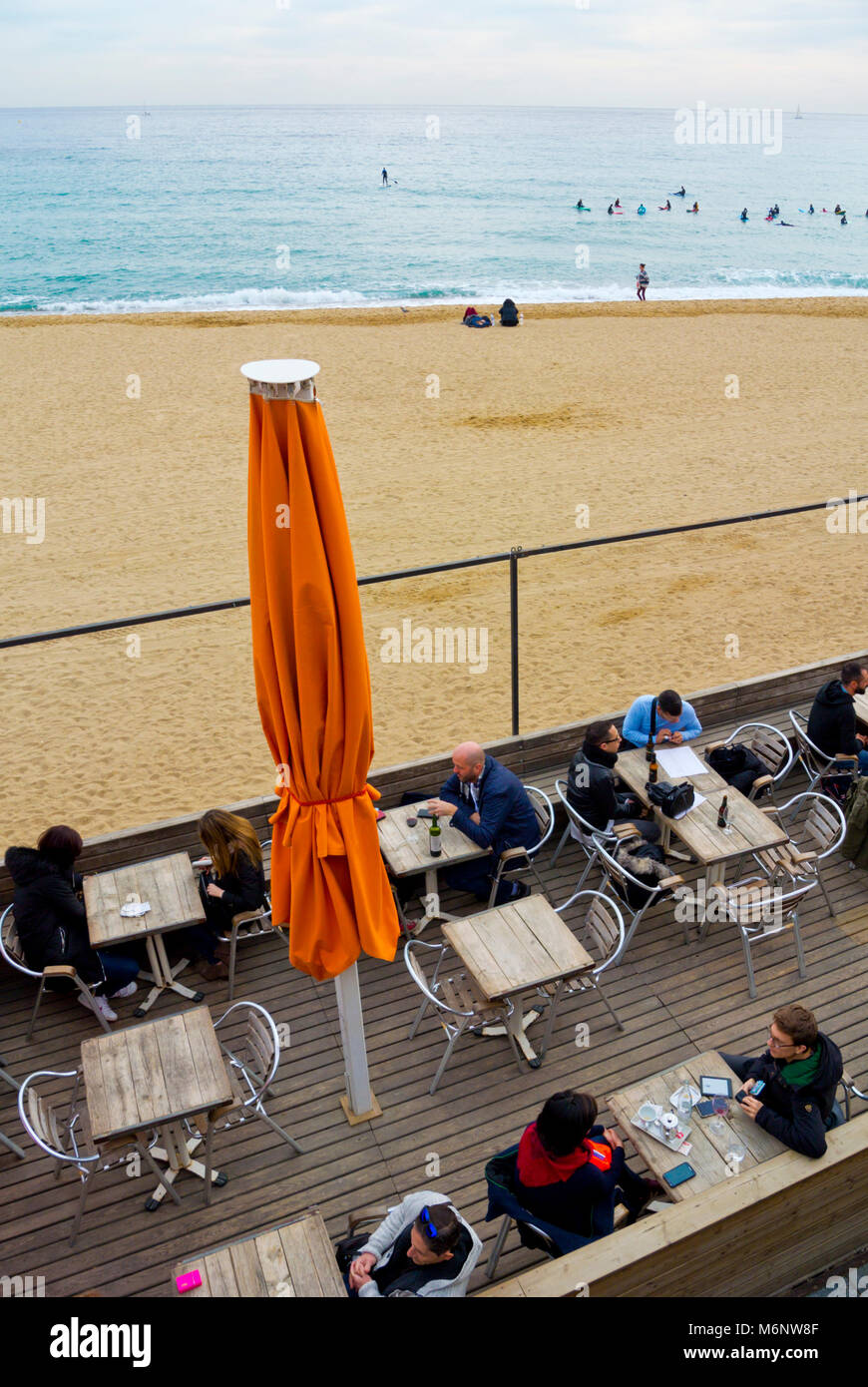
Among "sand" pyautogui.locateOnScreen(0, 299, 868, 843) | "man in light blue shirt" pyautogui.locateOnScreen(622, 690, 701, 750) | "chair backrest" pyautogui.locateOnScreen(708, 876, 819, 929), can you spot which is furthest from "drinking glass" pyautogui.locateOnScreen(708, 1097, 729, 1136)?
"sand" pyautogui.locateOnScreen(0, 299, 868, 843)

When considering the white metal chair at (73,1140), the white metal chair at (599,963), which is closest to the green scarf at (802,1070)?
the white metal chair at (599,963)

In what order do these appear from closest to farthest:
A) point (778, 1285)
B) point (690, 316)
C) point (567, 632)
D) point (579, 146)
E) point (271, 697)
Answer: point (271, 697), point (778, 1285), point (567, 632), point (690, 316), point (579, 146)

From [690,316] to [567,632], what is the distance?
26851 millimetres

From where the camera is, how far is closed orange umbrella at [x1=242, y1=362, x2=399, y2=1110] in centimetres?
375

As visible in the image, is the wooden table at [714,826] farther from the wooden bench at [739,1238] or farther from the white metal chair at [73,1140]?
the white metal chair at [73,1140]

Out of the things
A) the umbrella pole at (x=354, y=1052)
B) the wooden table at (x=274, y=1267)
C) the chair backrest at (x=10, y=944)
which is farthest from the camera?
the chair backrest at (x=10, y=944)

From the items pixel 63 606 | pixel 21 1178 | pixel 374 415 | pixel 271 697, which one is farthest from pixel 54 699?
pixel 374 415

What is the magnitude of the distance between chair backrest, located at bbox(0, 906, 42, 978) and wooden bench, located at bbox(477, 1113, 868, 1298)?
3.62 metres

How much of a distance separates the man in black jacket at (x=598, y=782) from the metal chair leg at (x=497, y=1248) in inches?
116

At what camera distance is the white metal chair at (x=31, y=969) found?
232 inches

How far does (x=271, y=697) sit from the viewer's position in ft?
14.1

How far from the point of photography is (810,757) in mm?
8156

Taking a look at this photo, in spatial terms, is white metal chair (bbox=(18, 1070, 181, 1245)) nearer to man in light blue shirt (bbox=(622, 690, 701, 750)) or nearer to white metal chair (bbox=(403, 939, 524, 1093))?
white metal chair (bbox=(403, 939, 524, 1093))
